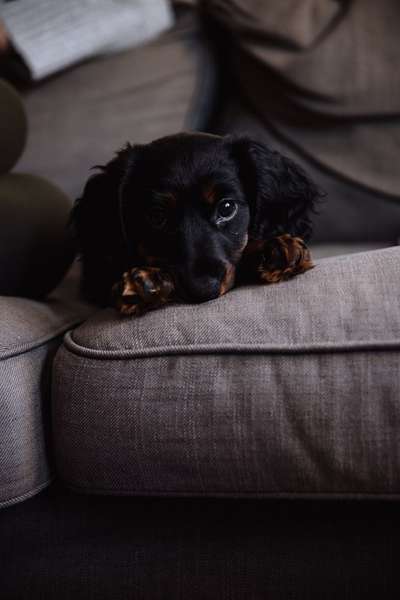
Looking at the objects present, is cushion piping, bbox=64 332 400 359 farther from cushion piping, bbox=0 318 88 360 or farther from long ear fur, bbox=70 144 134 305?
long ear fur, bbox=70 144 134 305

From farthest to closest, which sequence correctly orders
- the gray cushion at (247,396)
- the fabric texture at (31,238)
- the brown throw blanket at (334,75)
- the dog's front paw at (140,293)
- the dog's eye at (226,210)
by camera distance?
1. the brown throw blanket at (334,75)
2. the fabric texture at (31,238)
3. the dog's eye at (226,210)
4. the dog's front paw at (140,293)
5. the gray cushion at (247,396)

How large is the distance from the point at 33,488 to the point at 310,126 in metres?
1.38

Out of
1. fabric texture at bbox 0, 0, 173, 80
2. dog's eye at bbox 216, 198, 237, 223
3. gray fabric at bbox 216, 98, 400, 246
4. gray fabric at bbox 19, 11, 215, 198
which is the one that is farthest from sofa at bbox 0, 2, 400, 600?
fabric texture at bbox 0, 0, 173, 80

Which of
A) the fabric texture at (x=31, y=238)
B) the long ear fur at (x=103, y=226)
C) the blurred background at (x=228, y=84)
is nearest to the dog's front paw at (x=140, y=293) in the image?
the long ear fur at (x=103, y=226)

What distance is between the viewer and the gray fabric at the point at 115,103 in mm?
2084

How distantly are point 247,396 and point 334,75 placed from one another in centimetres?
129

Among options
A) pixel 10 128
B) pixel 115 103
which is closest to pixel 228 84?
pixel 115 103

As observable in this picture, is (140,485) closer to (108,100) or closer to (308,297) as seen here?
(308,297)

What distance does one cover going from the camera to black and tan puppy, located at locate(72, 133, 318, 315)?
48.8 inches

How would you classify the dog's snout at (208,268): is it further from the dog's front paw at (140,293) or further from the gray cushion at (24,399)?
the gray cushion at (24,399)

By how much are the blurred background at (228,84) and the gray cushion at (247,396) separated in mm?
850

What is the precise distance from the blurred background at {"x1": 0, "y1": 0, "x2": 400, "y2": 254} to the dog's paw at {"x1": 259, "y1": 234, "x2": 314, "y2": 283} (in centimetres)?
60

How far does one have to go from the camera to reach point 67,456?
111cm

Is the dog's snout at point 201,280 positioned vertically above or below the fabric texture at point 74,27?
below
